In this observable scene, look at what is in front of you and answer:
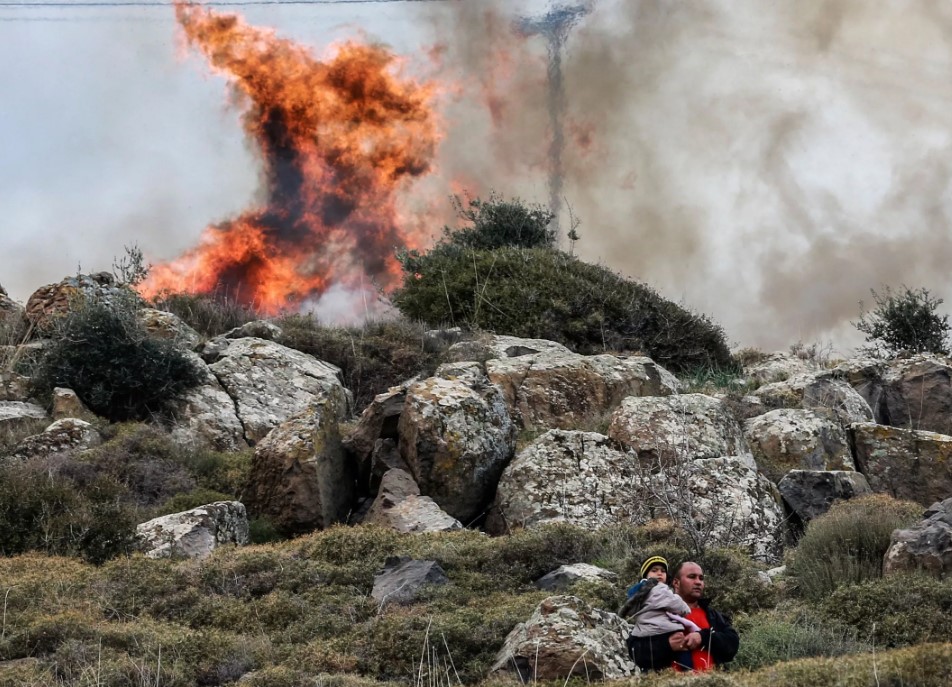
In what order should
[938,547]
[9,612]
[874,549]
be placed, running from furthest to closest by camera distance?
[874,549], [938,547], [9,612]

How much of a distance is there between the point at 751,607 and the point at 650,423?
16.4 ft

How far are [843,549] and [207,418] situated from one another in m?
10.9

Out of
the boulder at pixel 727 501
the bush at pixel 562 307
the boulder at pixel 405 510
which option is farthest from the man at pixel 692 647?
the bush at pixel 562 307

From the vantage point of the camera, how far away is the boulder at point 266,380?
59.0 feet

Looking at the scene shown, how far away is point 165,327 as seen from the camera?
20.0 meters

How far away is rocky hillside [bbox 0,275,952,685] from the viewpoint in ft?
26.4

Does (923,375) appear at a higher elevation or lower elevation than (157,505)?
A: higher

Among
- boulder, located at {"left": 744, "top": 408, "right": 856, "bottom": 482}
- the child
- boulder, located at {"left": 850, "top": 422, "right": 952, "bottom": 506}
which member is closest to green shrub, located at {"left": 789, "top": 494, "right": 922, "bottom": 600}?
the child

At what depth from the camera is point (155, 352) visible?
58.5 ft

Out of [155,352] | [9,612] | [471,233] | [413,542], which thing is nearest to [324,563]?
[413,542]

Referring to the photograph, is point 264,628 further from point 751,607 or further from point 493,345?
point 493,345

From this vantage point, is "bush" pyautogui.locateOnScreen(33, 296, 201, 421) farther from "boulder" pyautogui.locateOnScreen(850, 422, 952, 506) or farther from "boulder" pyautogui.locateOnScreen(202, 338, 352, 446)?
"boulder" pyautogui.locateOnScreen(850, 422, 952, 506)

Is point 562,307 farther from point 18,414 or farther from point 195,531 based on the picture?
point 195,531

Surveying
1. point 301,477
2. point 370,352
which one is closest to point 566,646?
point 301,477
